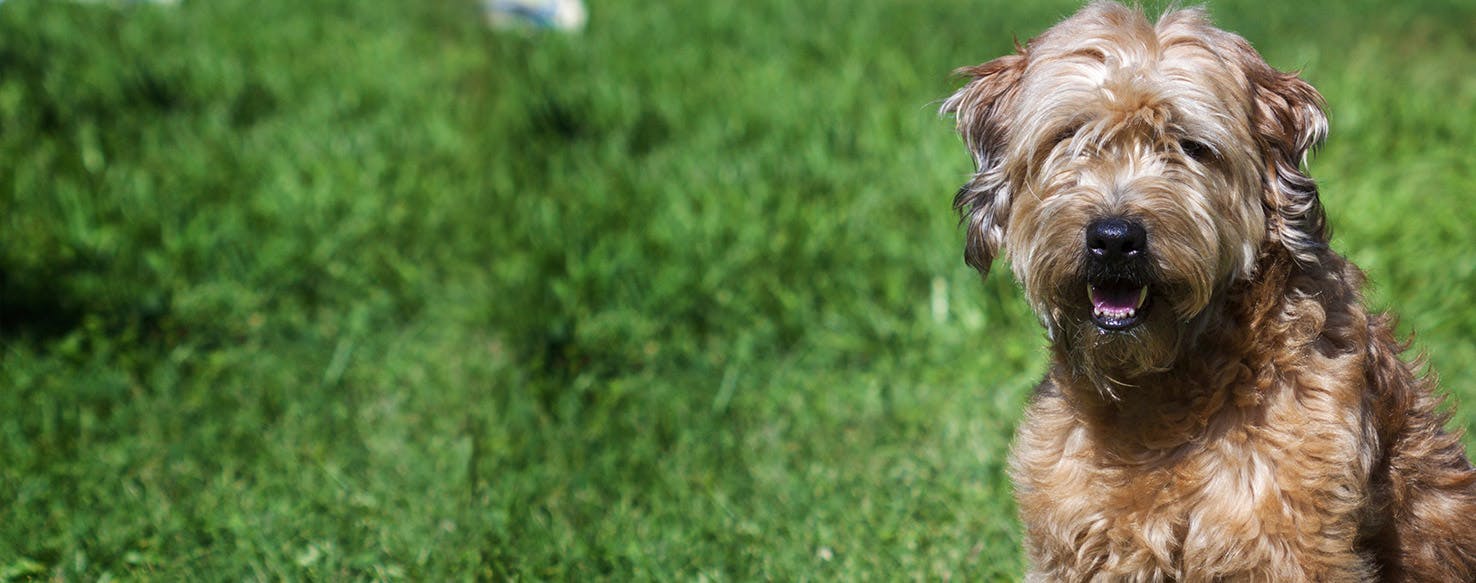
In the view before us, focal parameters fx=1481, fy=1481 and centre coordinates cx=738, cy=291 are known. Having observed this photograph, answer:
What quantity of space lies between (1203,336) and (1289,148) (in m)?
0.48

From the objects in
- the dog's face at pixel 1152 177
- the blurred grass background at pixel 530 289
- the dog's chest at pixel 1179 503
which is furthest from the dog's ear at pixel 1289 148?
the blurred grass background at pixel 530 289

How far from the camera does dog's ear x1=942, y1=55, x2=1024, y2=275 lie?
370 cm

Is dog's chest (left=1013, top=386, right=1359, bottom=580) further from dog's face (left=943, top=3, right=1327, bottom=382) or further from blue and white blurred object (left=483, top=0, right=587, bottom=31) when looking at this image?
blue and white blurred object (left=483, top=0, right=587, bottom=31)

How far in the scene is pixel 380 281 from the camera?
6789mm

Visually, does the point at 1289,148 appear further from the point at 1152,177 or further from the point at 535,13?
the point at 535,13

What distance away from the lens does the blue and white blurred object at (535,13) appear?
957cm

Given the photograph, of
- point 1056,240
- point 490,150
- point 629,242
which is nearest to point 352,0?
point 490,150

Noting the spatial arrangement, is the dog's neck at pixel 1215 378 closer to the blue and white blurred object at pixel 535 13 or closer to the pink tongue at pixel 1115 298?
the pink tongue at pixel 1115 298

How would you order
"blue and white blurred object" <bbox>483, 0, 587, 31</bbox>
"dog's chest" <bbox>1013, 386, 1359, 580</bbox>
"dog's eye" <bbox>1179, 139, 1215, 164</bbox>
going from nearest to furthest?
"dog's chest" <bbox>1013, 386, 1359, 580</bbox>, "dog's eye" <bbox>1179, 139, 1215, 164</bbox>, "blue and white blurred object" <bbox>483, 0, 587, 31</bbox>

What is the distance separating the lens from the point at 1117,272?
3.39m

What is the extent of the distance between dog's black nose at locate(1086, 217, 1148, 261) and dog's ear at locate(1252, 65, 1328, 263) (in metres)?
0.36

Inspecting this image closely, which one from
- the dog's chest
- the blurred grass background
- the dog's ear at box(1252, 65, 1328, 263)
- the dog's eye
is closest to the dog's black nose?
the dog's eye

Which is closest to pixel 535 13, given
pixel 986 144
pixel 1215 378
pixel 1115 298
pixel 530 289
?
pixel 530 289

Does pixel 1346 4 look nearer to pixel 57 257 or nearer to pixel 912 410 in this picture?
pixel 912 410
